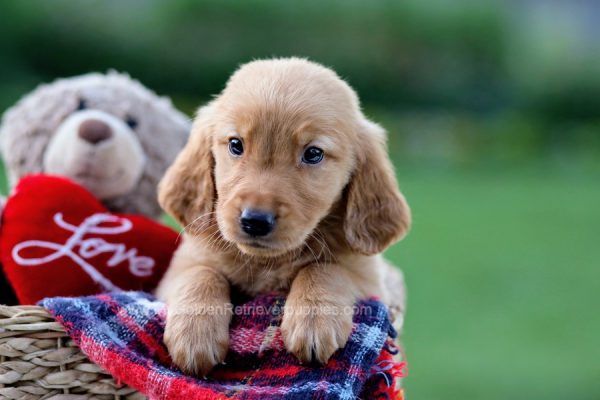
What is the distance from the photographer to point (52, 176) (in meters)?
3.13

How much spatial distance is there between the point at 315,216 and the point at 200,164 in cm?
56

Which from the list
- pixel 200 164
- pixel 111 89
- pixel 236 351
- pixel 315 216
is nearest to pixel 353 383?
pixel 236 351

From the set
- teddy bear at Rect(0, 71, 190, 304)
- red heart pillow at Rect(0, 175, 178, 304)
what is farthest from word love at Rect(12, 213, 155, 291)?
teddy bear at Rect(0, 71, 190, 304)

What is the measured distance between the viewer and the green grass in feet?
18.7

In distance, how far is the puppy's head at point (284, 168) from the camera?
2.42 metres

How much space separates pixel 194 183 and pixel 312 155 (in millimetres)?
532

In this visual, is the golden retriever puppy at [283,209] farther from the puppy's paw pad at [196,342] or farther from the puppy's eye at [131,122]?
the puppy's eye at [131,122]

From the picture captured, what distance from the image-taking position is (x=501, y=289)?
7637 millimetres

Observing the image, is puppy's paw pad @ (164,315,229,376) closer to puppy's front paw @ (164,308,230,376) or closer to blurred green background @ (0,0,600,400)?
Answer: puppy's front paw @ (164,308,230,376)

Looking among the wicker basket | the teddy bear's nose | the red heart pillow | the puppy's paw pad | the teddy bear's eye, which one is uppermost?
the teddy bear's eye

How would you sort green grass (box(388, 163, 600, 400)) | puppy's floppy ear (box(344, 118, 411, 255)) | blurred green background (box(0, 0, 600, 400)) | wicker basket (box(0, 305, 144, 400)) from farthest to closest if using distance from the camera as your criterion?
blurred green background (box(0, 0, 600, 400)), green grass (box(388, 163, 600, 400)), puppy's floppy ear (box(344, 118, 411, 255)), wicker basket (box(0, 305, 144, 400))

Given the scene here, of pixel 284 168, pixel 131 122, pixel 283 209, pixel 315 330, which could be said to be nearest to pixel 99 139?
pixel 131 122

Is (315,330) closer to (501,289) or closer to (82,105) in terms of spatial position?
(82,105)

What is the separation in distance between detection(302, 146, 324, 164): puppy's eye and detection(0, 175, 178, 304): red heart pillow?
995 millimetres
